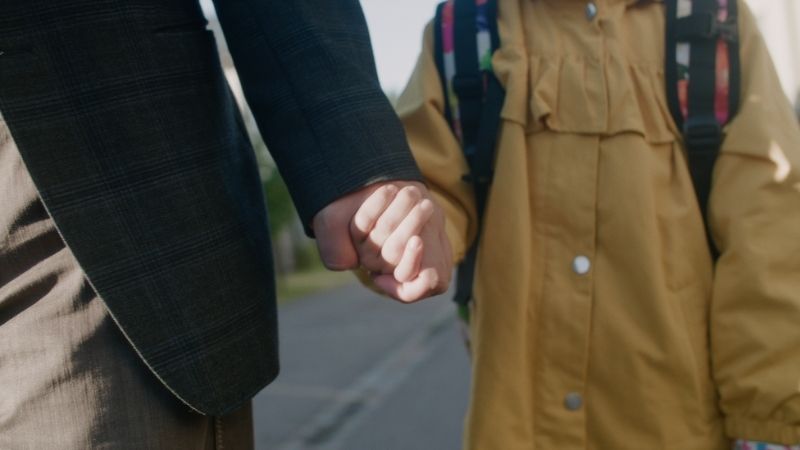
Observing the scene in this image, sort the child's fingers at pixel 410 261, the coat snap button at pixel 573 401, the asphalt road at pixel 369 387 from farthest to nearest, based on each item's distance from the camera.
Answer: the asphalt road at pixel 369 387
the coat snap button at pixel 573 401
the child's fingers at pixel 410 261

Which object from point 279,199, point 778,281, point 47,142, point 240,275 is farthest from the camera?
point 279,199

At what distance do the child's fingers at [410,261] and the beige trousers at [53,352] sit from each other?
1.21ft

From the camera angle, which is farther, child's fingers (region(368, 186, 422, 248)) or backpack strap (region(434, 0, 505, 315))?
backpack strap (region(434, 0, 505, 315))

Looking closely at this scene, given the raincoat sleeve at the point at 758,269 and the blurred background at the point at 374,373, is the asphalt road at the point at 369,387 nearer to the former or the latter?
the blurred background at the point at 374,373

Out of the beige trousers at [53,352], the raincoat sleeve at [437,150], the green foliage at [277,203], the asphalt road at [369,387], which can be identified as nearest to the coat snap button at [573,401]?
the raincoat sleeve at [437,150]

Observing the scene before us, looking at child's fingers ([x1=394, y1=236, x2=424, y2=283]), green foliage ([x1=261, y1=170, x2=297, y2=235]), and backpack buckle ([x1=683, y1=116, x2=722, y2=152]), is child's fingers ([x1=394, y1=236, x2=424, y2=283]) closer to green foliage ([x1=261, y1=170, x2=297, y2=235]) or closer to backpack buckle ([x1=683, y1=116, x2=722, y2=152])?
backpack buckle ([x1=683, y1=116, x2=722, y2=152])

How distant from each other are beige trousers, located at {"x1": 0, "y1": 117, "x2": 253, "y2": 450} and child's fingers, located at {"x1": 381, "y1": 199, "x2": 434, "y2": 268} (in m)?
0.36

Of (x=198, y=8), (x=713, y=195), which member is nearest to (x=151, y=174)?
(x=198, y=8)

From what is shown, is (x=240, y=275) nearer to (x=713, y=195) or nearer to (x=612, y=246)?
(x=612, y=246)

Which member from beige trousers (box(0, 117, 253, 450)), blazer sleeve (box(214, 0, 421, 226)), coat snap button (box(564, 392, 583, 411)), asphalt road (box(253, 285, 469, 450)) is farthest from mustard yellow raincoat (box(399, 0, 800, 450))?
asphalt road (box(253, 285, 469, 450))

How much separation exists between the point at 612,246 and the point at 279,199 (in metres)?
16.8

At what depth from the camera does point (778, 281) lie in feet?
5.72

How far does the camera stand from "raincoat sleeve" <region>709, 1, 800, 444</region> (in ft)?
5.59

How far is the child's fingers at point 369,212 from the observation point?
46.4 inches
